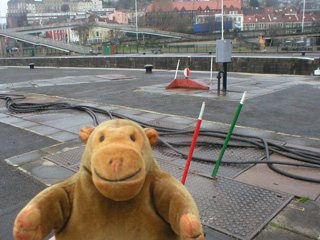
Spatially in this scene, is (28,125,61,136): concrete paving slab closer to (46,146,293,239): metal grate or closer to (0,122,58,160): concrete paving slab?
(0,122,58,160): concrete paving slab

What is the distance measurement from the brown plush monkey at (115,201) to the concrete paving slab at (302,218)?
174 cm

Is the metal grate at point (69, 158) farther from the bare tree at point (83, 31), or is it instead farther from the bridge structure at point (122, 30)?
the bare tree at point (83, 31)

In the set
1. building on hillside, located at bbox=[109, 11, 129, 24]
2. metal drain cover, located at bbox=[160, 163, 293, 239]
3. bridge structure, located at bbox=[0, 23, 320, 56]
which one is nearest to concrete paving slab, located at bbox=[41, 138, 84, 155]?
metal drain cover, located at bbox=[160, 163, 293, 239]

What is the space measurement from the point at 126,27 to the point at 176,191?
99863mm

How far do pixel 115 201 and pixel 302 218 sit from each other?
2.36m

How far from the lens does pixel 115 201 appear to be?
6.50 feet

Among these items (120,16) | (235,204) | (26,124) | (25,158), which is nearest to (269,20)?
(120,16)

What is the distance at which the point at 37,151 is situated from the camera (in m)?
5.99

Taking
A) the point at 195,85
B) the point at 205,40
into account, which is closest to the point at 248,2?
the point at 205,40

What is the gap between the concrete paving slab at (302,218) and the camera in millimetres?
3223

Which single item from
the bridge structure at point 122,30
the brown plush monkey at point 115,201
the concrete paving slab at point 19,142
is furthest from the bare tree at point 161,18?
the brown plush monkey at point 115,201

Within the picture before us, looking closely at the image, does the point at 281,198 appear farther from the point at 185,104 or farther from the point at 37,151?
the point at 185,104

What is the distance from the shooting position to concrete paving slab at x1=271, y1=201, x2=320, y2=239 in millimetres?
3223

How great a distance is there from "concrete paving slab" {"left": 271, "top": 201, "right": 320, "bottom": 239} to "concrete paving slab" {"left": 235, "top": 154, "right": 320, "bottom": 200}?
27 cm
